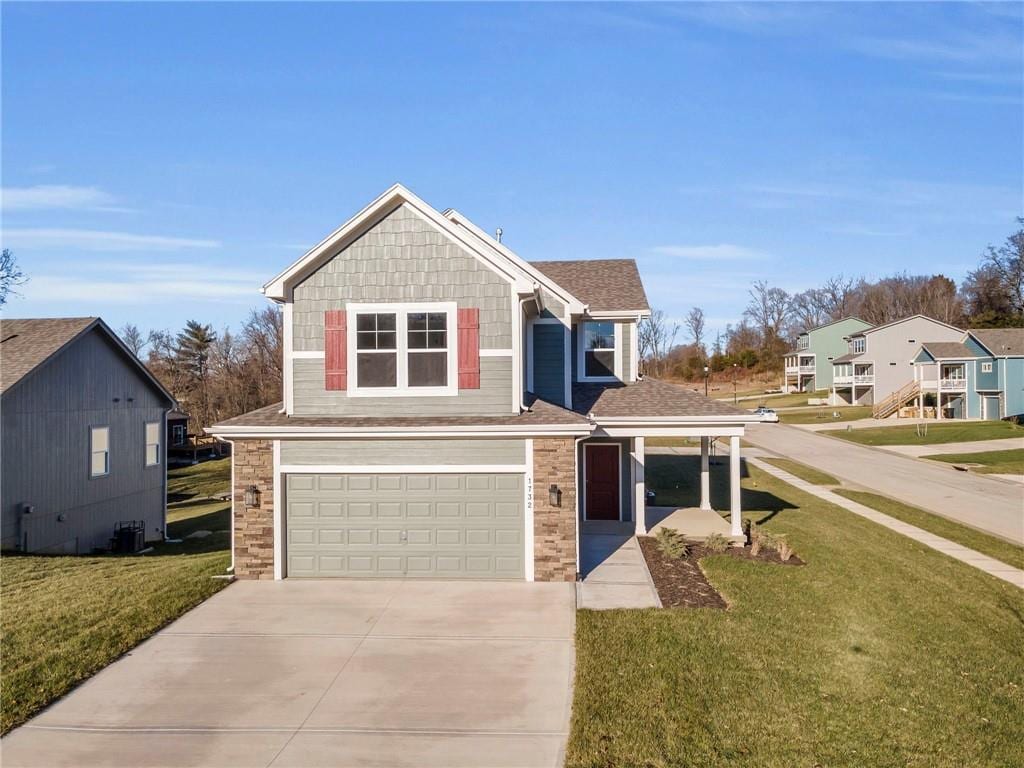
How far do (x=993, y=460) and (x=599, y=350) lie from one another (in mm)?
27810

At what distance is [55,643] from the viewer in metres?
9.32

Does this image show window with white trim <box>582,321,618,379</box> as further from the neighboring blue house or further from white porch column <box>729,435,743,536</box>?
the neighboring blue house

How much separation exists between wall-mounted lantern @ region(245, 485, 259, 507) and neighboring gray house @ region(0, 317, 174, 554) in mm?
8849

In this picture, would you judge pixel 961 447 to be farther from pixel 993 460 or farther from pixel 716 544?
pixel 716 544

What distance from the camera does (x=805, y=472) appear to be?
103ft

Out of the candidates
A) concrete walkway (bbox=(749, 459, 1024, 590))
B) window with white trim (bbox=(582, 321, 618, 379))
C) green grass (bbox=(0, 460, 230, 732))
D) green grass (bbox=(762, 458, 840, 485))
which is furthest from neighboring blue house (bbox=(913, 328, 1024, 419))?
green grass (bbox=(0, 460, 230, 732))

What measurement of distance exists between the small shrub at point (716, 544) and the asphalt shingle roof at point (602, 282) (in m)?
5.73

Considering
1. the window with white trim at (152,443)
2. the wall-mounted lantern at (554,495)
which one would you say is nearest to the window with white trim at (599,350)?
the wall-mounted lantern at (554,495)

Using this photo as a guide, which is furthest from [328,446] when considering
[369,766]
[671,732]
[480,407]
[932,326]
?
[932,326]

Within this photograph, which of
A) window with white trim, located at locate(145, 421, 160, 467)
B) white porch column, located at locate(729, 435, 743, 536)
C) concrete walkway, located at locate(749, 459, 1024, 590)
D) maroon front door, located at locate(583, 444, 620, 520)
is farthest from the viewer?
window with white trim, located at locate(145, 421, 160, 467)

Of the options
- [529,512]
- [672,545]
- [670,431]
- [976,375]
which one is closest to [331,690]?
[529,512]

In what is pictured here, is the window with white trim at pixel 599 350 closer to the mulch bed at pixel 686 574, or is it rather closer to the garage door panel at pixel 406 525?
the mulch bed at pixel 686 574

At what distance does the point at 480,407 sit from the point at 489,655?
509 centimetres

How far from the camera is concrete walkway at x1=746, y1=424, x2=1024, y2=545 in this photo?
2175cm
